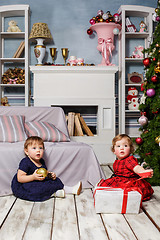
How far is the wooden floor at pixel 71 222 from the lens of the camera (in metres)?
1.73

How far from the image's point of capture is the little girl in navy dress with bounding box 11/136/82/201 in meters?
2.43

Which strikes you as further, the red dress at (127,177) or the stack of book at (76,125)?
the stack of book at (76,125)

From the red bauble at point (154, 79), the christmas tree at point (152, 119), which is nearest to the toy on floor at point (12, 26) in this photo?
the christmas tree at point (152, 119)

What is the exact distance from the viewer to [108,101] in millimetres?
4656

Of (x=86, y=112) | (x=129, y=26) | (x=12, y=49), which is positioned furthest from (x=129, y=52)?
(x=12, y=49)

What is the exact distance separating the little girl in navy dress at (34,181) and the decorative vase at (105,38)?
2634 millimetres

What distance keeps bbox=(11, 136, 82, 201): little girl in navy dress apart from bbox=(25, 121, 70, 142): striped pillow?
0.55 metres

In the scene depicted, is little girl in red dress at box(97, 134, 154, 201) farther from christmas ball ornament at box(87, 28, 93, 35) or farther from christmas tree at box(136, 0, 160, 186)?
christmas ball ornament at box(87, 28, 93, 35)

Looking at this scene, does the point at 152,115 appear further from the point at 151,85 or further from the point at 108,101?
the point at 108,101

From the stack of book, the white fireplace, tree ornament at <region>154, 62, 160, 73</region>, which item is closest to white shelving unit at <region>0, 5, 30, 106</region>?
the white fireplace

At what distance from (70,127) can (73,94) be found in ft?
1.63

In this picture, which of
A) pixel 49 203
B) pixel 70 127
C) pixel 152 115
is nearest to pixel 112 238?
pixel 49 203

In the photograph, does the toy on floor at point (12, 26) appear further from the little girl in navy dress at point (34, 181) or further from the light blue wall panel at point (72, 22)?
the little girl in navy dress at point (34, 181)

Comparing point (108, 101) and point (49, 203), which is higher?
point (108, 101)
